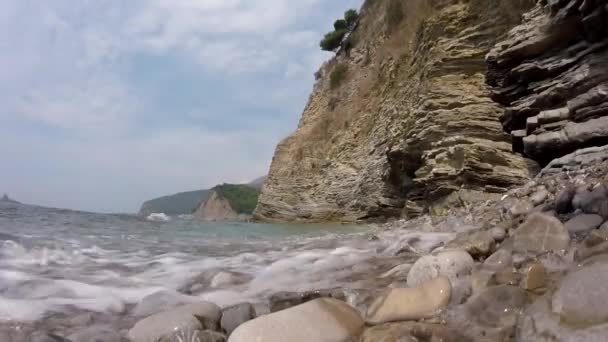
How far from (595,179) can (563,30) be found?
3.80m

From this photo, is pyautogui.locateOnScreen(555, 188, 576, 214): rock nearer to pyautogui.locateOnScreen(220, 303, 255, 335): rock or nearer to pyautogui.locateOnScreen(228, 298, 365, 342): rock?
pyautogui.locateOnScreen(228, 298, 365, 342): rock

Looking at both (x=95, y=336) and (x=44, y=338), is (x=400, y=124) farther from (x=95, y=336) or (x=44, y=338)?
(x=44, y=338)

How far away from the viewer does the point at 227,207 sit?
201 ft

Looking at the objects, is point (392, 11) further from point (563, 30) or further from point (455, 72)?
point (563, 30)

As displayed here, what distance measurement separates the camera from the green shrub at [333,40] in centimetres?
3916

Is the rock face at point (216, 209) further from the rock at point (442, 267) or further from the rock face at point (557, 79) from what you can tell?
the rock at point (442, 267)

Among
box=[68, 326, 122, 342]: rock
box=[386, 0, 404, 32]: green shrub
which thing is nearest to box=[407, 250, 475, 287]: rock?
box=[68, 326, 122, 342]: rock

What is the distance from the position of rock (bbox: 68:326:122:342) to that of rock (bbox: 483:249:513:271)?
245cm

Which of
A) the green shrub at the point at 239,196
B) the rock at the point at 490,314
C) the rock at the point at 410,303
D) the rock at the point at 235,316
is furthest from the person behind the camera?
the green shrub at the point at 239,196

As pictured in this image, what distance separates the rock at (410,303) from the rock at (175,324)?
98 cm

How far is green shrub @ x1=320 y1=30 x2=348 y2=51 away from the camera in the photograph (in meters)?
39.2

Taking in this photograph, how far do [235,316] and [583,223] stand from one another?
2568mm

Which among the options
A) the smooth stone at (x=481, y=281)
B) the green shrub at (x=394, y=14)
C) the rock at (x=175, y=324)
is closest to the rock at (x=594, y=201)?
the smooth stone at (x=481, y=281)

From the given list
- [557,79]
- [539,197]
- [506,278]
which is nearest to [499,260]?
[506,278]
